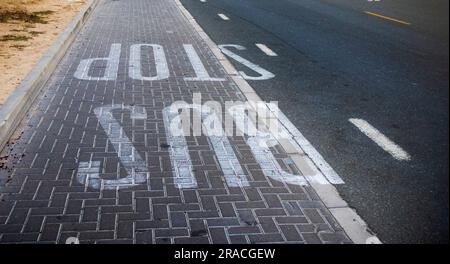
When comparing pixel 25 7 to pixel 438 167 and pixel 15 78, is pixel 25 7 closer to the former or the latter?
pixel 15 78

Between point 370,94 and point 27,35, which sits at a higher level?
point 27,35

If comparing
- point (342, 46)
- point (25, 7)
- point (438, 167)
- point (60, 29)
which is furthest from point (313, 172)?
point (25, 7)

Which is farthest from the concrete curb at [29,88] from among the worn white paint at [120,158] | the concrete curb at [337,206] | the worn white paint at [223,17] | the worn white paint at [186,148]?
the worn white paint at [223,17]

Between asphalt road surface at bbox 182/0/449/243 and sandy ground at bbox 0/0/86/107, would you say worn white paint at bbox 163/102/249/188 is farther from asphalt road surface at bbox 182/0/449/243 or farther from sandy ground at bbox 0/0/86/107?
sandy ground at bbox 0/0/86/107

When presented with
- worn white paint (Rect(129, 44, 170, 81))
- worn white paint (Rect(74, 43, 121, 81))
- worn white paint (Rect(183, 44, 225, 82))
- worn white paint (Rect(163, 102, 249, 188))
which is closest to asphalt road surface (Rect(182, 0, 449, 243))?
worn white paint (Rect(183, 44, 225, 82))

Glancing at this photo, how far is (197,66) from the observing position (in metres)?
9.21

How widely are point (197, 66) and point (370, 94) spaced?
3755 mm

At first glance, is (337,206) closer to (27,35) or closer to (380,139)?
(380,139)

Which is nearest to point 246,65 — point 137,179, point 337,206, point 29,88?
point 29,88

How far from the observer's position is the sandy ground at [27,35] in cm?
755

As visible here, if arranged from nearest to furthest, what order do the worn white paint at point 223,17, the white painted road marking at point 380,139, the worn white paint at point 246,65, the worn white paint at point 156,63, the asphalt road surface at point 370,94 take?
the asphalt road surface at point 370,94
the white painted road marking at point 380,139
the worn white paint at point 156,63
the worn white paint at point 246,65
the worn white paint at point 223,17

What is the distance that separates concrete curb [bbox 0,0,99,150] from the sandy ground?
21 cm

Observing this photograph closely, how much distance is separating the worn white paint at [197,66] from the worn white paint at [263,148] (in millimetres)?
1699

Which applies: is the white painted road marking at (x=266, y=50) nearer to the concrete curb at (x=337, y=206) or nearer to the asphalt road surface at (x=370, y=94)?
the asphalt road surface at (x=370, y=94)
